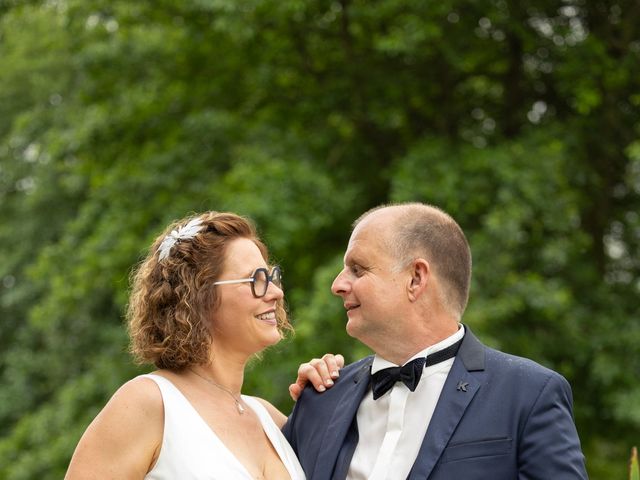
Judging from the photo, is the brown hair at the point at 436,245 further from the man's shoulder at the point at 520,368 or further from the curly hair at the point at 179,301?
the curly hair at the point at 179,301

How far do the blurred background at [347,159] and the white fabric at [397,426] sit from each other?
436 cm

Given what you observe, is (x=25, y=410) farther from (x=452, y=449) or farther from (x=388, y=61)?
(x=452, y=449)

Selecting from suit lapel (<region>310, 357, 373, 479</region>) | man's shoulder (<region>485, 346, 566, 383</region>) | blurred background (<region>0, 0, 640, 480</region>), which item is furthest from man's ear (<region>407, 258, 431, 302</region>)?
blurred background (<region>0, 0, 640, 480</region>)

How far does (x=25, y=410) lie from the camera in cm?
1189

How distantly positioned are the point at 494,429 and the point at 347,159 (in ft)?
22.9

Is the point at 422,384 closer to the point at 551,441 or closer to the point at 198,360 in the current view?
the point at 551,441

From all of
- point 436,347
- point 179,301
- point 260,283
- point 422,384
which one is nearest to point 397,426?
point 422,384

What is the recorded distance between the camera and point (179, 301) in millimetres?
3486

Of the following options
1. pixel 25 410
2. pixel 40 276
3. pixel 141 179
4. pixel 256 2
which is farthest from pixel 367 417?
pixel 25 410

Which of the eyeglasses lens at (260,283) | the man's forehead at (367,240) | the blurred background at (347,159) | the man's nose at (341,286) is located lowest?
the blurred background at (347,159)

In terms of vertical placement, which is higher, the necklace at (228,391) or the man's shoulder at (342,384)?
the necklace at (228,391)

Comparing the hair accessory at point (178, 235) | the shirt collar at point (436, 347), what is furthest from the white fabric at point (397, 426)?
the hair accessory at point (178, 235)

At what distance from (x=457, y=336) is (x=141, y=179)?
22.7 feet

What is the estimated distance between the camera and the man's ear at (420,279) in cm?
352
